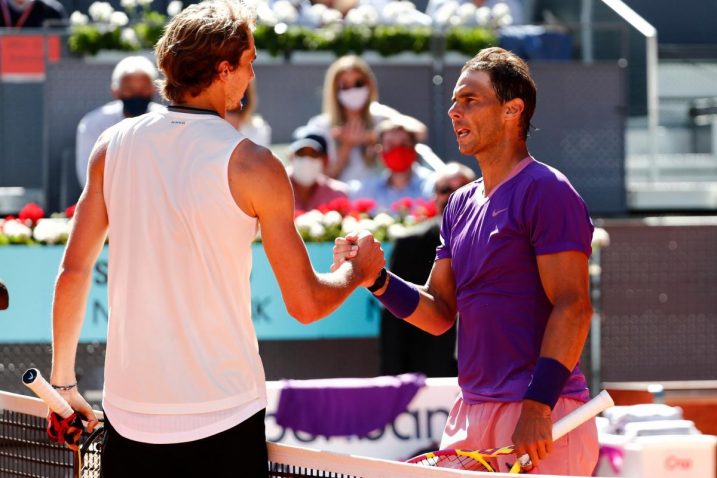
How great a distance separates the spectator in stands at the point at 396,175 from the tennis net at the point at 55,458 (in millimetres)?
5472

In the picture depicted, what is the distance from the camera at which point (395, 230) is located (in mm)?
7562

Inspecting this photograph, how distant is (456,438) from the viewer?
342 centimetres

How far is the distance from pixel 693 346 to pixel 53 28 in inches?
233

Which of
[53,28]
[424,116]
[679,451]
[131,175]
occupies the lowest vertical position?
[679,451]

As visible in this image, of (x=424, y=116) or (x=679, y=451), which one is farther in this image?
(x=424, y=116)

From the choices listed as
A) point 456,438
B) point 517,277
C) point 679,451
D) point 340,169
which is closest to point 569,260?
point 517,277

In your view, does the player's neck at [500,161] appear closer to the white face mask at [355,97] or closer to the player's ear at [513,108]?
the player's ear at [513,108]

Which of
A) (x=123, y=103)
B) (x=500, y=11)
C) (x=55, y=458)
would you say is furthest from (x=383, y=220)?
(x=55, y=458)

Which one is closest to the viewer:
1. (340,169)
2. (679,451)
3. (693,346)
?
(679,451)

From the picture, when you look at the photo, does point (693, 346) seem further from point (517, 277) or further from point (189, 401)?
point (189, 401)

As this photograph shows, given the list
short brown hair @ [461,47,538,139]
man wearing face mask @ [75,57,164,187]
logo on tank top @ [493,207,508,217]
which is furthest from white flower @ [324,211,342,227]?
logo on tank top @ [493,207,508,217]

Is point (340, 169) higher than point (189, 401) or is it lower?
A: higher

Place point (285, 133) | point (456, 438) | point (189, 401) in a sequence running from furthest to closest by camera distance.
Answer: point (285, 133) < point (456, 438) < point (189, 401)

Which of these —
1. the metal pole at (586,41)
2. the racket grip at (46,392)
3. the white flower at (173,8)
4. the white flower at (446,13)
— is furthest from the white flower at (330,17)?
the racket grip at (46,392)
